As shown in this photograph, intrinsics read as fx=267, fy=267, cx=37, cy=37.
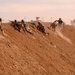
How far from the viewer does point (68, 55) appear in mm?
28484

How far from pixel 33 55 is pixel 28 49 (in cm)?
99

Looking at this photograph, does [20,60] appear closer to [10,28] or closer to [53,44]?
[10,28]

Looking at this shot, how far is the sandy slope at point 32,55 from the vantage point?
18.7 meters

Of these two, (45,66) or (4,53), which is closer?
(4,53)

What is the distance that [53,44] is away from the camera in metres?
30.4

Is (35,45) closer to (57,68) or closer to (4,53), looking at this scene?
(57,68)

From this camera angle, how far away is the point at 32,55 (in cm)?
2261

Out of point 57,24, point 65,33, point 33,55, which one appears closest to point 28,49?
point 33,55

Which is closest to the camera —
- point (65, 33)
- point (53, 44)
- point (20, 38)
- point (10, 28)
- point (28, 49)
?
point (28, 49)

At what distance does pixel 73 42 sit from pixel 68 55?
9.54 meters

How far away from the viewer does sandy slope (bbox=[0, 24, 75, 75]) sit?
1870 centimetres

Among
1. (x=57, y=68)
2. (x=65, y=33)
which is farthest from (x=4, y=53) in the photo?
(x=65, y=33)

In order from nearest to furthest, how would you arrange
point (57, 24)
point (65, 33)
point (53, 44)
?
point (53, 44) → point (57, 24) → point (65, 33)

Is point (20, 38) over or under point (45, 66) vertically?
over
